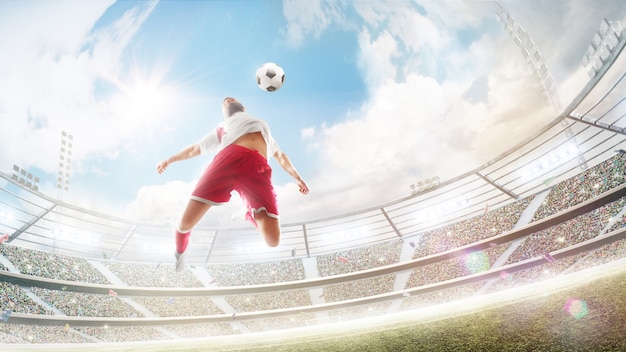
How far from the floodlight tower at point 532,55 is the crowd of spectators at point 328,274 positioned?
243 inches

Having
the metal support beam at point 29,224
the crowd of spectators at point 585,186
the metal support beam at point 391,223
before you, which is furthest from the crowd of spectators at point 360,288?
the metal support beam at point 29,224

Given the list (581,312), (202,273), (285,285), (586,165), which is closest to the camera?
(581,312)

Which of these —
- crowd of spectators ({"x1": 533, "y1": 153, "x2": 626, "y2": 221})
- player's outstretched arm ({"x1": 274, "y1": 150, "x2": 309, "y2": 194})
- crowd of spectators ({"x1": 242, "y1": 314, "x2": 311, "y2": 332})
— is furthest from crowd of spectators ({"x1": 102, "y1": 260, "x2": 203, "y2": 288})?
crowd of spectators ({"x1": 533, "y1": 153, "x2": 626, "y2": 221})

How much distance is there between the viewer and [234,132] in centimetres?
337

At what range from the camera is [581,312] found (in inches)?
59.5

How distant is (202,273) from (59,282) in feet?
30.8

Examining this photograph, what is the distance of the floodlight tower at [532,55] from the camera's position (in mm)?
19484

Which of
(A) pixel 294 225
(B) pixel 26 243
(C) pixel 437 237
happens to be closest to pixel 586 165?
(C) pixel 437 237

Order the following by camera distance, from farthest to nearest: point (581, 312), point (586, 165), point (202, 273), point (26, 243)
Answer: point (202, 273) → point (26, 243) → point (586, 165) → point (581, 312)

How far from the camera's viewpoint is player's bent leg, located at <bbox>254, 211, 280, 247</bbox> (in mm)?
3234

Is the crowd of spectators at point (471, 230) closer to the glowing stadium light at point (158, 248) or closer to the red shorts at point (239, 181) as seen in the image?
the red shorts at point (239, 181)

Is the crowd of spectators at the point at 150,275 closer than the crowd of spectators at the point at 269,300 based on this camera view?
Yes

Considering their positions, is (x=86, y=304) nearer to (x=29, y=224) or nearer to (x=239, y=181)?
(x=29, y=224)

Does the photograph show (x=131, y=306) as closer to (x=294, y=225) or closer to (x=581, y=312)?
(x=294, y=225)
